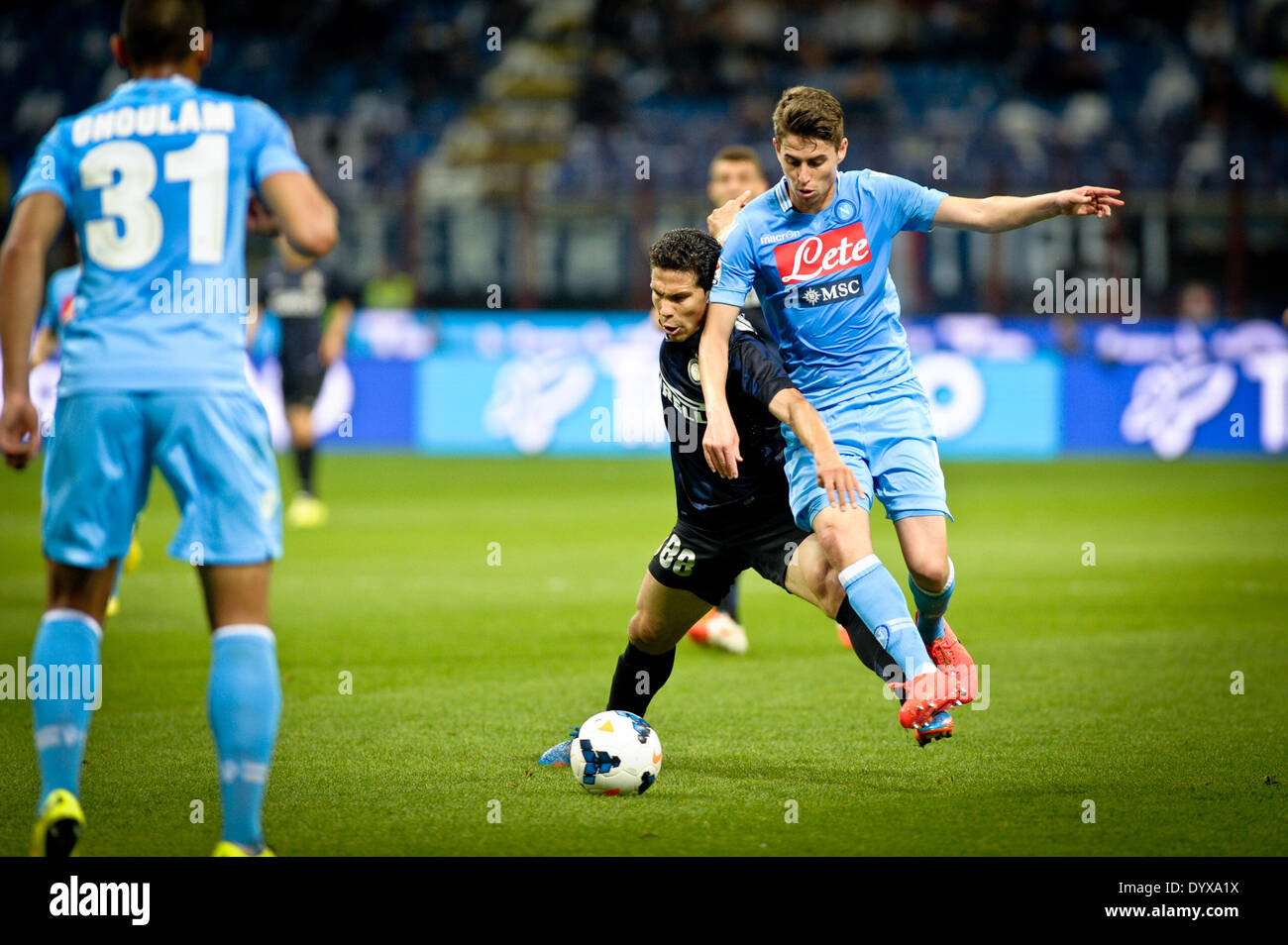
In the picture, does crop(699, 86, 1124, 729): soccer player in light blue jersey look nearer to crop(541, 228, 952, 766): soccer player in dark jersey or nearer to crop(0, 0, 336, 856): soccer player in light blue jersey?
crop(541, 228, 952, 766): soccer player in dark jersey

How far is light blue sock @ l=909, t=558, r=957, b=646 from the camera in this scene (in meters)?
5.32

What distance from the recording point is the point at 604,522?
12.6m

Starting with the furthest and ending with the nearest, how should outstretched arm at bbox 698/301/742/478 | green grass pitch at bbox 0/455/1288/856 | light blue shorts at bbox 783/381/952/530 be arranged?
light blue shorts at bbox 783/381/952/530 → outstretched arm at bbox 698/301/742/478 → green grass pitch at bbox 0/455/1288/856

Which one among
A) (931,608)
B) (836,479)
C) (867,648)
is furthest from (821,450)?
(931,608)

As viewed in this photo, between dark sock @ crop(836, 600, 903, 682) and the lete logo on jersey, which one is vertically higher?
the lete logo on jersey

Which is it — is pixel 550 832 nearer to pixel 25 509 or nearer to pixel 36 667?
pixel 36 667

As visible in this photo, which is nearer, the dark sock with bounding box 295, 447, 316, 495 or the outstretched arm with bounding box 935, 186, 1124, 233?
the outstretched arm with bounding box 935, 186, 1124, 233

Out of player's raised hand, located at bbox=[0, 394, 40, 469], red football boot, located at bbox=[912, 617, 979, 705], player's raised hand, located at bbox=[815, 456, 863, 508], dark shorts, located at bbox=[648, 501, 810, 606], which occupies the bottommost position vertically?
red football boot, located at bbox=[912, 617, 979, 705]

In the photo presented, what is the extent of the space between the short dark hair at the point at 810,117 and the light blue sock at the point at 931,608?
4.79ft

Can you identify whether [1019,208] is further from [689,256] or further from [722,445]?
[722,445]

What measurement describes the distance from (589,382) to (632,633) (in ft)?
42.6

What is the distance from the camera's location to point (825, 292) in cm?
529

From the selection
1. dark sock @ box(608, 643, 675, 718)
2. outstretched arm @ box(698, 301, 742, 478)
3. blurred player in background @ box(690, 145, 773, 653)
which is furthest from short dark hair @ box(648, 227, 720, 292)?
blurred player in background @ box(690, 145, 773, 653)
